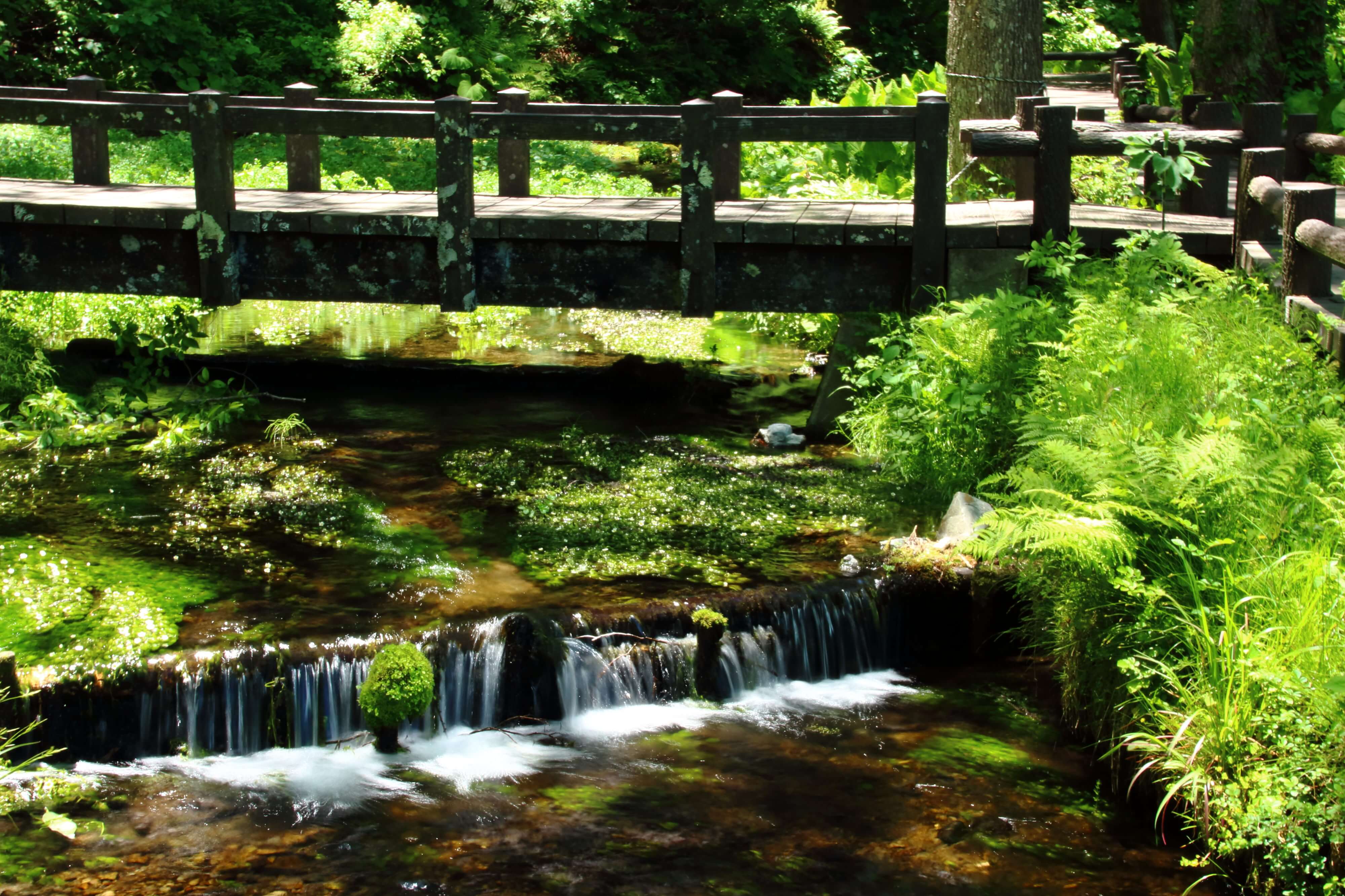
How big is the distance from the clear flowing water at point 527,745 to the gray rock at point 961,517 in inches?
14.1

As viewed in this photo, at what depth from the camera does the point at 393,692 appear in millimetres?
6082

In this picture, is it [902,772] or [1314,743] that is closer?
[1314,743]

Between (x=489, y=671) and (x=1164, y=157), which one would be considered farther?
(x=1164, y=157)

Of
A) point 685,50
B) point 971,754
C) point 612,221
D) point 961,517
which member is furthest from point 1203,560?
point 685,50

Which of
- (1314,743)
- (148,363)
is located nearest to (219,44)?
(148,363)

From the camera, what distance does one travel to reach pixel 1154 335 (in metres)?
7.45

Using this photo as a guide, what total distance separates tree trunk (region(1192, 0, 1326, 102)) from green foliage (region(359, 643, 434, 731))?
14.1 meters

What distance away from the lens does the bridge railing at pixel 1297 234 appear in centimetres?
680

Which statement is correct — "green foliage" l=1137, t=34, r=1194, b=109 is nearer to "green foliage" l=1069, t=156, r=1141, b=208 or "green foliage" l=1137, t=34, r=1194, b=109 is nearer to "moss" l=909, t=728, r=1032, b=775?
"green foliage" l=1069, t=156, r=1141, b=208

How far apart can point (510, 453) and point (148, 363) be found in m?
3.63

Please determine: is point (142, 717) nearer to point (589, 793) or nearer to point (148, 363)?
point (589, 793)

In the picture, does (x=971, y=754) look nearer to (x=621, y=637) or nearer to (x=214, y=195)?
(x=621, y=637)

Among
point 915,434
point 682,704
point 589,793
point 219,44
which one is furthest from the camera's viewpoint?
point 219,44

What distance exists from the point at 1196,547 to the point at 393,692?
3549 mm
